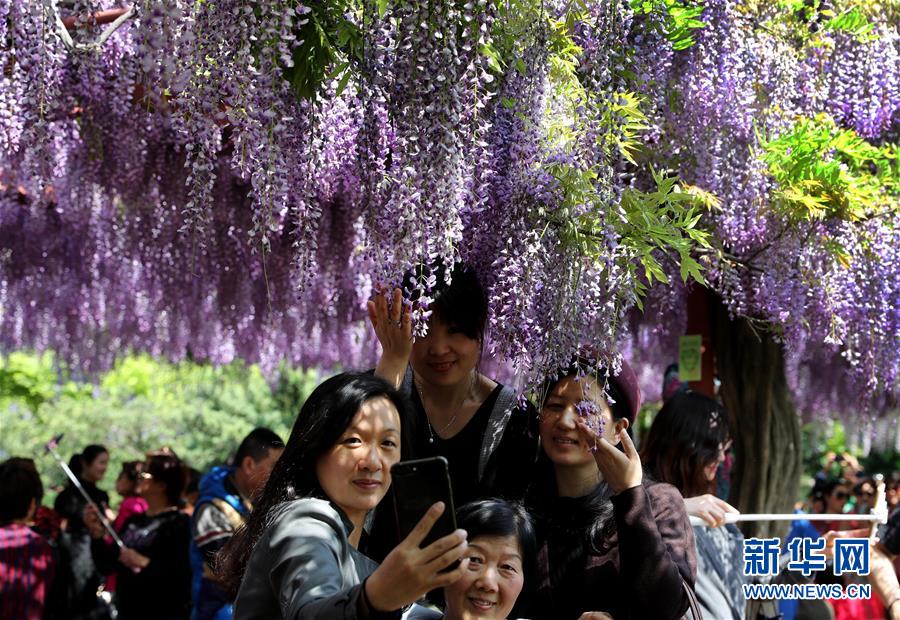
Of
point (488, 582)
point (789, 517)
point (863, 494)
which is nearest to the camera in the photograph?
point (488, 582)

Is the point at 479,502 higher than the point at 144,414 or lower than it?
lower

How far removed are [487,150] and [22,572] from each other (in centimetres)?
317

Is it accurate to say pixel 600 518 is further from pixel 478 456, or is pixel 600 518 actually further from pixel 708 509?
pixel 708 509

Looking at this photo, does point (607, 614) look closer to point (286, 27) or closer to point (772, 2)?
point (286, 27)

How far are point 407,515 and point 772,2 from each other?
3.73 metres

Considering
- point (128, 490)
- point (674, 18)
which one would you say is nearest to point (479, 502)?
point (674, 18)

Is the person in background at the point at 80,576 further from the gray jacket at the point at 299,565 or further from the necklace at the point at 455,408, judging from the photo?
the gray jacket at the point at 299,565

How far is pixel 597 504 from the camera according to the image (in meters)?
3.09

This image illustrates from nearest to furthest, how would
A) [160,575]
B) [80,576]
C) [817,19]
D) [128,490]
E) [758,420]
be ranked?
1. [817,19]
2. [160,575]
3. [80,576]
4. [758,420]
5. [128,490]

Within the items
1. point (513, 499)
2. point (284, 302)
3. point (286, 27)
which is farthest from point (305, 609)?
point (284, 302)

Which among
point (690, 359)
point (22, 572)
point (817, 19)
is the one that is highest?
point (817, 19)

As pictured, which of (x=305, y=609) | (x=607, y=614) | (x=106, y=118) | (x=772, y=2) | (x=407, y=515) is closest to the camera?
(x=305, y=609)

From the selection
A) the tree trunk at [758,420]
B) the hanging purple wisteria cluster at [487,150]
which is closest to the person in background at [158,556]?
the hanging purple wisteria cluster at [487,150]

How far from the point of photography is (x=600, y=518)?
3.03 metres
